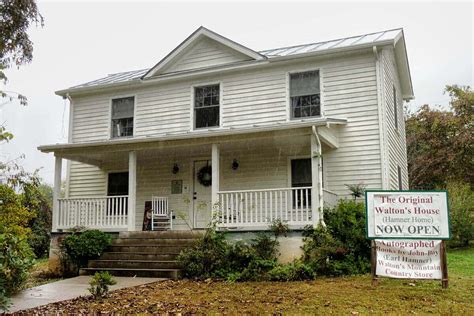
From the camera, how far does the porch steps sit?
10.2 metres

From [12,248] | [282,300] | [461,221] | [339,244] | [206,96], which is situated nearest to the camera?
[282,300]

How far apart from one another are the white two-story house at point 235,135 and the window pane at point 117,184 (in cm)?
3

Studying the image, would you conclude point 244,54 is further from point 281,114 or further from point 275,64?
point 281,114

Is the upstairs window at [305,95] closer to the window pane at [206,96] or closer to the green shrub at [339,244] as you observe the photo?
the window pane at [206,96]

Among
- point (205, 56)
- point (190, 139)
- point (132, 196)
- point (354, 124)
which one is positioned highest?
point (205, 56)

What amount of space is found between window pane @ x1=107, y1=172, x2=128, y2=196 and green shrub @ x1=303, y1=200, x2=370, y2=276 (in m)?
6.82

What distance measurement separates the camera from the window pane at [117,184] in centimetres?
1458

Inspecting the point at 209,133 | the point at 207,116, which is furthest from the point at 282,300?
the point at 207,116

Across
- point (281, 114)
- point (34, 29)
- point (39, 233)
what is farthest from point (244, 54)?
point (39, 233)

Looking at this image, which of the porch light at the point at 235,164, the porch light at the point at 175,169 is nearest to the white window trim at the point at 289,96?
the porch light at the point at 235,164

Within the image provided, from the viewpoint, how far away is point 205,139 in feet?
37.2

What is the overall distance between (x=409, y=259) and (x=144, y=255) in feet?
19.3

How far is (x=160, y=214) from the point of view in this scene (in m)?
13.1

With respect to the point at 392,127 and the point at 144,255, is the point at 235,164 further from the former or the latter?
the point at 392,127
